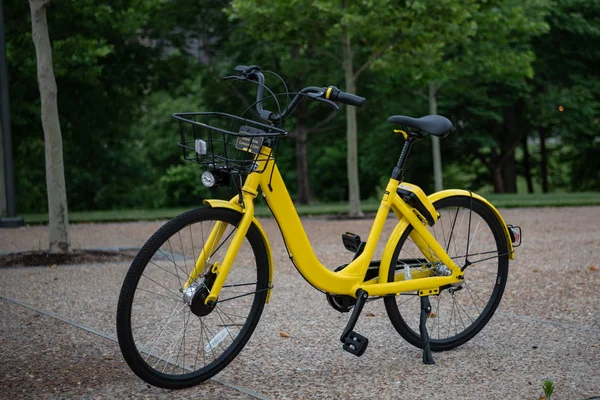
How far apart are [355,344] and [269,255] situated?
0.61 m

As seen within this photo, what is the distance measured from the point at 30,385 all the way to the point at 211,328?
55.4 inches

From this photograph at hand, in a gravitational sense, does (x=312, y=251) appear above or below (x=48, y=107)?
below

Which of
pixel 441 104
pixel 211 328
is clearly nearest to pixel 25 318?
pixel 211 328

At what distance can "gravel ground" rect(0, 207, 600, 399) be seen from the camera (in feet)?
12.5

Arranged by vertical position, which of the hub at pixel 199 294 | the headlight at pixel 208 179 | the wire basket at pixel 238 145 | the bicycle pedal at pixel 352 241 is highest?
the wire basket at pixel 238 145

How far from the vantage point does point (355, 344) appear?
160 inches

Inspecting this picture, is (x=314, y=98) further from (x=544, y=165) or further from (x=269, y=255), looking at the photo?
(x=544, y=165)

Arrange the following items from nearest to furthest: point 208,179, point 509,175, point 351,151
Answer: point 208,179 < point 351,151 < point 509,175

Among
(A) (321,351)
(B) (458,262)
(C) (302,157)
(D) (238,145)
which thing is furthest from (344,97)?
(C) (302,157)

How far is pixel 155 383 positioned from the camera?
3697 mm

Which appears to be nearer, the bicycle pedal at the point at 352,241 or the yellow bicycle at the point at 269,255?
the yellow bicycle at the point at 269,255

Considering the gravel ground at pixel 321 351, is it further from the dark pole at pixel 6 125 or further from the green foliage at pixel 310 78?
the green foliage at pixel 310 78

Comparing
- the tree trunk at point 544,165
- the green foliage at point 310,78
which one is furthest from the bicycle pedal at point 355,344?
the tree trunk at point 544,165

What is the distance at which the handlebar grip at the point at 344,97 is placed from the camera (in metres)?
3.84
